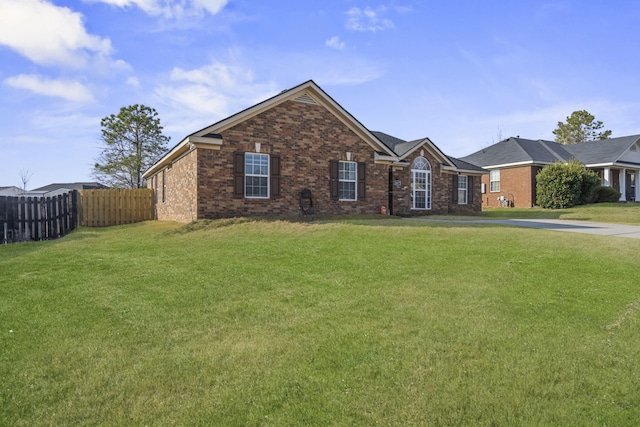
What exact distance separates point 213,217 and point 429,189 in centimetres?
1191

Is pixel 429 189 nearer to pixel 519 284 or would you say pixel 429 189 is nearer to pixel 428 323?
pixel 519 284

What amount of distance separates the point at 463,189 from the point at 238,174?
14707mm

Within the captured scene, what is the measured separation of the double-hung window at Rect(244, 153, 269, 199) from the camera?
1478cm

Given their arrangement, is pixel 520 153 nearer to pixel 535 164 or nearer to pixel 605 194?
pixel 535 164

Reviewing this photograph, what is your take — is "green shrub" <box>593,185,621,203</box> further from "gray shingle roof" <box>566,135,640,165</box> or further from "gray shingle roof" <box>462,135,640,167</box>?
"gray shingle roof" <box>566,135,640,165</box>

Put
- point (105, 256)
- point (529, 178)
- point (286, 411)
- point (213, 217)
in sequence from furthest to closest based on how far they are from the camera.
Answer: point (529, 178)
point (213, 217)
point (105, 256)
point (286, 411)

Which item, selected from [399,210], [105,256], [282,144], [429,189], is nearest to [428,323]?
[105,256]

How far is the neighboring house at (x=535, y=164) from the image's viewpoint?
28.3 meters

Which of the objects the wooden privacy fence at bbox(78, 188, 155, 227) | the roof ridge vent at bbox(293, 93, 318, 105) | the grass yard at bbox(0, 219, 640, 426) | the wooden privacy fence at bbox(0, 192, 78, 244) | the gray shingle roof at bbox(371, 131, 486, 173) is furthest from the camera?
the gray shingle roof at bbox(371, 131, 486, 173)

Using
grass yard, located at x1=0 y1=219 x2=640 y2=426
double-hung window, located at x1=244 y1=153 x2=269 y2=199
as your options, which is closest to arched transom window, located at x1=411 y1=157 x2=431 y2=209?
double-hung window, located at x1=244 y1=153 x2=269 y2=199

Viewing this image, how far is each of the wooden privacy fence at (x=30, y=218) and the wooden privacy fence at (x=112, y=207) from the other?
2.83 m

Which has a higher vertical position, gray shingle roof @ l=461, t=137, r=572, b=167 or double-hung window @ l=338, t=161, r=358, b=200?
gray shingle roof @ l=461, t=137, r=572, b=167

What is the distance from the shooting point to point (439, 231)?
11.3 meters

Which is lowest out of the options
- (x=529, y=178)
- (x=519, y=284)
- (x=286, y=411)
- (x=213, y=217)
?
(x=286, y=411)
